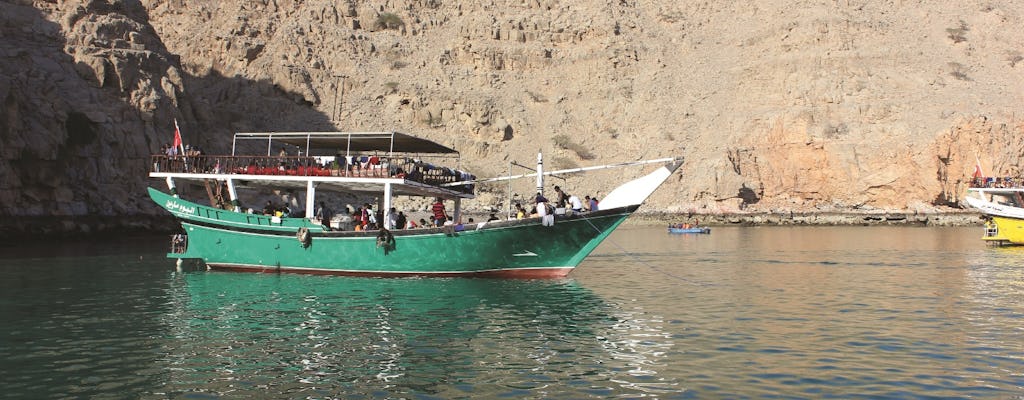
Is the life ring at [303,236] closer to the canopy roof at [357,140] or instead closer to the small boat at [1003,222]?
the canopy roof at [357,140]

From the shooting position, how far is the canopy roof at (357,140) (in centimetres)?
2592

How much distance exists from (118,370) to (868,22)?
362 ft

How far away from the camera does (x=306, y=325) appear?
1686 cm

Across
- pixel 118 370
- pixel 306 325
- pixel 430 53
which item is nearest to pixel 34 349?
pixel 118 370

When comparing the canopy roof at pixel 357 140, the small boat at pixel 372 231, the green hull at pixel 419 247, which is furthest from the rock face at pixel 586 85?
the canopy roof at pixel 357 140

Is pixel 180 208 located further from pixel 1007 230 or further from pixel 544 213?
pixel 1007 230

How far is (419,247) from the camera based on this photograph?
2489cm

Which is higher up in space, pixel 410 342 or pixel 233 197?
pixel 233 197

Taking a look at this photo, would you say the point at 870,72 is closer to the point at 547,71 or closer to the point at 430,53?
the point at 547,71

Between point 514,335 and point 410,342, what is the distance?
82.8 inches

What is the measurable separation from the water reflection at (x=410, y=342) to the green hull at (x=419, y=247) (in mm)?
1596

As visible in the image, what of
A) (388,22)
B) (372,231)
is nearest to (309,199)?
(372,231)

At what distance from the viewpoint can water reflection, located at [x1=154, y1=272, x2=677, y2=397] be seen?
38.8 feet

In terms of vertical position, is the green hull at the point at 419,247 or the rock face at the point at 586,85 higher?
the rock face at the point at 586,85
